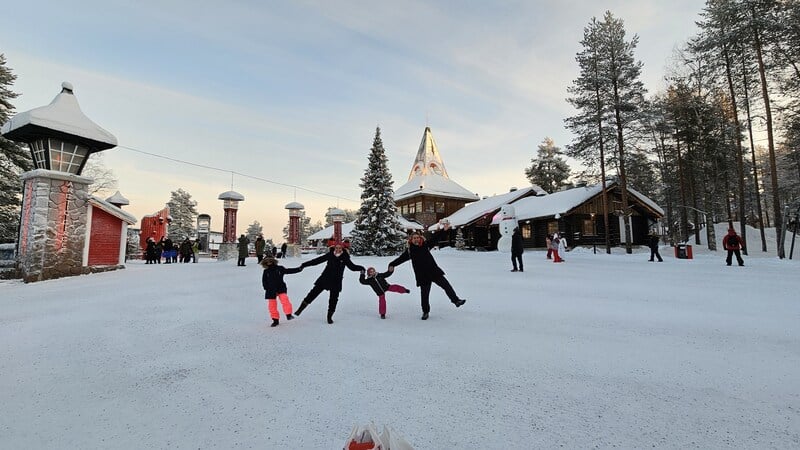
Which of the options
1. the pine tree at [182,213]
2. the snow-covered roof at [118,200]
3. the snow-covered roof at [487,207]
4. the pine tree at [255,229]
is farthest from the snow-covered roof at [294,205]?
the pine tree at [255,229]

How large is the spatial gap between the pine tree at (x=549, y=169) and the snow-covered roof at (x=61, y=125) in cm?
4552

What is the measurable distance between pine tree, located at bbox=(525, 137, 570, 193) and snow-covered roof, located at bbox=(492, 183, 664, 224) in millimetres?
17923

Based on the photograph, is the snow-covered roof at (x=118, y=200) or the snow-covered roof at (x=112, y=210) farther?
the snow-covered roof at (x=118, y=200)

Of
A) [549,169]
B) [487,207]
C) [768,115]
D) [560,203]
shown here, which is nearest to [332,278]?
[768,115]

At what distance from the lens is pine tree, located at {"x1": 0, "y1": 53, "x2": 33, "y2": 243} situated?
55.8ft

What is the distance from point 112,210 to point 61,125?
12.3 feet

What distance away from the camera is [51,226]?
11.6 metres

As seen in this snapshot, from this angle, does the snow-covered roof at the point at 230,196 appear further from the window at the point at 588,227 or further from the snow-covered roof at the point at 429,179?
the window at the point at 588,227

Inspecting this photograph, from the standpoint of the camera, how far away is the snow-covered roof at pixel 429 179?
39.3 metres

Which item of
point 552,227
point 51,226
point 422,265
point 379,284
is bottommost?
point 379,284

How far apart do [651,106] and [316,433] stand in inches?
1035

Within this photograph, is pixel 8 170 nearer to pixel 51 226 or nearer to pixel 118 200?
pixel 118 200

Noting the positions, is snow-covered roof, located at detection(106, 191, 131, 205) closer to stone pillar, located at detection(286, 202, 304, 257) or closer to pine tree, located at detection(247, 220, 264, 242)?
stone pillar, located at detection(286, 202, 304, 257)

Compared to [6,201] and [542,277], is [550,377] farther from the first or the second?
[6,201]
